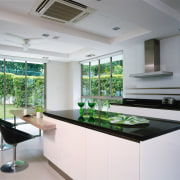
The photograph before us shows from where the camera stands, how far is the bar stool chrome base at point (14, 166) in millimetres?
2596

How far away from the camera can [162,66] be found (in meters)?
3.86

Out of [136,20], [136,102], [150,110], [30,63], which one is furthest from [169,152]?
[30,63]

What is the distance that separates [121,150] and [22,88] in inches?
216

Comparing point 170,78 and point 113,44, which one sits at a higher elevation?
point 113,44

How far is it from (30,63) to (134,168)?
5.84 m

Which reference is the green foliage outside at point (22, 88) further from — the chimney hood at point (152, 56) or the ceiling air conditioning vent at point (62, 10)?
the chimney hood at point (152, 56)

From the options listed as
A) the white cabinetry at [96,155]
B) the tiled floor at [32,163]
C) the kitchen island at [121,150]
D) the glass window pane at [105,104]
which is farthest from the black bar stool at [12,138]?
the glass window pane at [105,104]

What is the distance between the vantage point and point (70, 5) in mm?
2486

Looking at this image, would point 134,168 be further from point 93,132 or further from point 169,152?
point 93,132

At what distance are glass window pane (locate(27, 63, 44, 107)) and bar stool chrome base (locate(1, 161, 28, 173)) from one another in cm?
364

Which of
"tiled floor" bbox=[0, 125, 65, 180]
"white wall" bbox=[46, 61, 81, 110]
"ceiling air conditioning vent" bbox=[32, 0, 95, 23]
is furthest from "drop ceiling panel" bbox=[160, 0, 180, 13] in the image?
"white wall" bbox=[46, 61, 81, 110]

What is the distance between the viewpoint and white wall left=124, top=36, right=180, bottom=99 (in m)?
3.63

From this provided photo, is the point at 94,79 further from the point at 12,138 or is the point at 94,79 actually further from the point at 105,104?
the point at 12,138

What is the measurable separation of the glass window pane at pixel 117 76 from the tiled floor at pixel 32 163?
278cm
